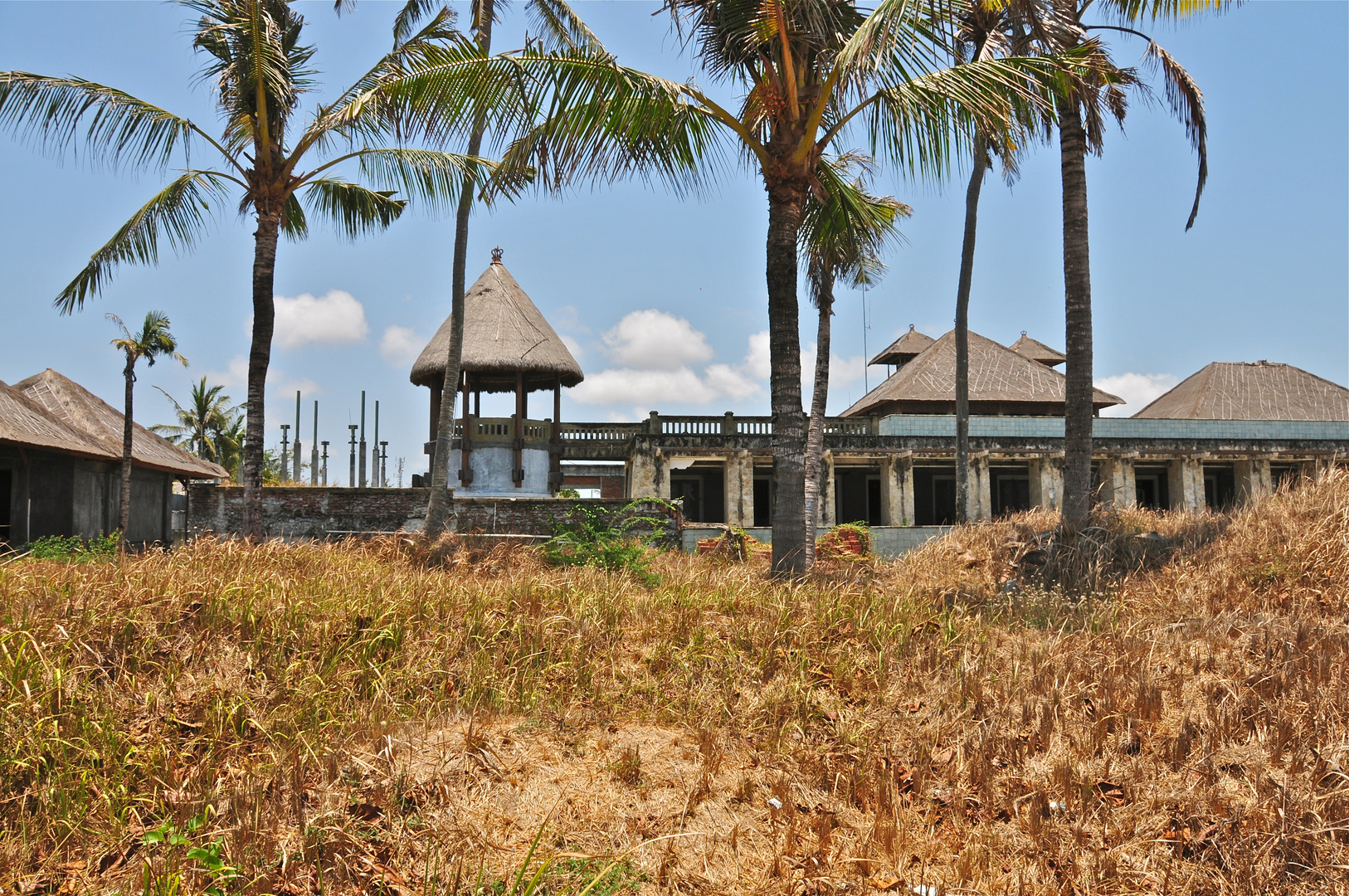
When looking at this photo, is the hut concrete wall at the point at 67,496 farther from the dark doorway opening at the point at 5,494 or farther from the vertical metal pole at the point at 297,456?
the vertical metal pole at the point at 297,456

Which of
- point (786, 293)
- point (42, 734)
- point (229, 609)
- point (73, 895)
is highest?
point (786, 293)

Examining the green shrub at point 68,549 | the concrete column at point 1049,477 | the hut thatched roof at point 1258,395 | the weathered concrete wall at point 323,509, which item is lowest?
the green shrub at point 68,549

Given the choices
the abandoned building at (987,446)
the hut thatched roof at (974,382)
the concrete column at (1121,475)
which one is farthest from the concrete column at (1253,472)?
the hut thatched roof at (974,382)

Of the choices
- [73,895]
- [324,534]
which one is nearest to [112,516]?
[324,534]

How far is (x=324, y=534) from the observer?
14.0 metres

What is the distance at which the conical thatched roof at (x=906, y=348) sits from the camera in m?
30.8

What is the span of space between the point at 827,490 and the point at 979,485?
14.1 feet

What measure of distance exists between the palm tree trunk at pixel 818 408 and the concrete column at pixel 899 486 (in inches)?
301

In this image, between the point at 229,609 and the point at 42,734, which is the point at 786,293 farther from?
the point at 42,734

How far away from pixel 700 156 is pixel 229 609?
6.39 meters

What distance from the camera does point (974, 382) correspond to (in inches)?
983

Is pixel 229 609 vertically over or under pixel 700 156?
under

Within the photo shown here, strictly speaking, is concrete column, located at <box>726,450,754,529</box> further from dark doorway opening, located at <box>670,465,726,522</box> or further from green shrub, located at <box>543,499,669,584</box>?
green shrub, located at <box>543,499,669,584</box>

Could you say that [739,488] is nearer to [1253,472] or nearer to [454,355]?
[454,355]
